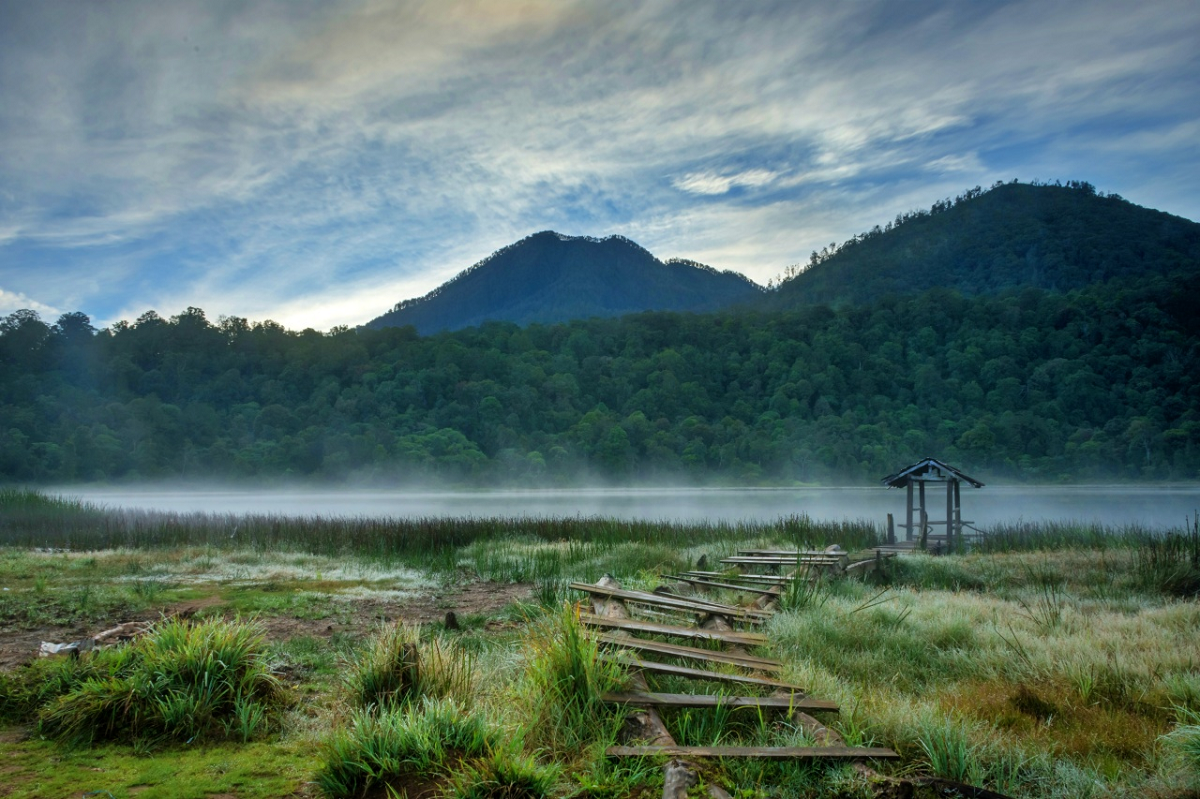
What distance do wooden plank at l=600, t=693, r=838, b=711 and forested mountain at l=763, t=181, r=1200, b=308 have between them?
86552mm

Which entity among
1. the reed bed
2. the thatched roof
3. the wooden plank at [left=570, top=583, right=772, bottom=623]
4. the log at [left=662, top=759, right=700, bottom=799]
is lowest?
the reed bed

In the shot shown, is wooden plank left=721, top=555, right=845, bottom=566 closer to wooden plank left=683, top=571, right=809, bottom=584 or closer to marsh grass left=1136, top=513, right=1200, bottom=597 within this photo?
wooden plank left=683, top=571, right=809, bottom=584

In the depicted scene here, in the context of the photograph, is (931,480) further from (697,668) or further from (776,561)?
(697,668)

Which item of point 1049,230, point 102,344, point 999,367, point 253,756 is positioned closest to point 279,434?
point 102,344

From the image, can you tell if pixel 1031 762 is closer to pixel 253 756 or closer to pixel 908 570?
pixel 253 756

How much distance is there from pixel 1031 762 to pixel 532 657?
294cm

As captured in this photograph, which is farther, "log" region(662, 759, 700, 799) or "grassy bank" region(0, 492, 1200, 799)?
"grassy bank" region(0, 492, 1200, 799)

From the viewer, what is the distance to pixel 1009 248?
86125 mm

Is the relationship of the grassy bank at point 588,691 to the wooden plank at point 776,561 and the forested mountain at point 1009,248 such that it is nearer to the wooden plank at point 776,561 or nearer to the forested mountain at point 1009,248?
the wooden plank at point 776,561

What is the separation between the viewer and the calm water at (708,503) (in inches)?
1314

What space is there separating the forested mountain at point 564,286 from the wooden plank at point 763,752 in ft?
406

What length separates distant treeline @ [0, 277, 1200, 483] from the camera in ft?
204

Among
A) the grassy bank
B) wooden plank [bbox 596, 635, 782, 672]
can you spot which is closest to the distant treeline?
the grassy bank

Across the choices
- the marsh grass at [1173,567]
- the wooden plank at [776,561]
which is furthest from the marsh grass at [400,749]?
the marsh grass at [1173,567]
